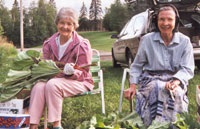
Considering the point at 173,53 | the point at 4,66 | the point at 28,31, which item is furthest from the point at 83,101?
the point at 28,31

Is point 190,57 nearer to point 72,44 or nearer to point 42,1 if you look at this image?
point 72,44

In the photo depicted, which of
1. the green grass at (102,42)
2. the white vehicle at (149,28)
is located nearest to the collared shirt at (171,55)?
the white vehicle at (149,28)

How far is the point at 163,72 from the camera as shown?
391 cm

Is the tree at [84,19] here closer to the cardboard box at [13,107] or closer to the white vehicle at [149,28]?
the white vehicle at [149,28]

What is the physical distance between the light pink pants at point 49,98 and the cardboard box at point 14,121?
1.84ft

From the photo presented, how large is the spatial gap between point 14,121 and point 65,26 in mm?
1419

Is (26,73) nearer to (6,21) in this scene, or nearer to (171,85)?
(171,85)

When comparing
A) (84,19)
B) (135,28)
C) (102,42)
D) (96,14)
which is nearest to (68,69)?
(135,28)

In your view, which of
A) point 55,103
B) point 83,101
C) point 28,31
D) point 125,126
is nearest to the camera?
point 125,126

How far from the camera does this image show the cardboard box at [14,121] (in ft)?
10.5

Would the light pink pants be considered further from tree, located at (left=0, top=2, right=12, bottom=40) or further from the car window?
tree, located at (left=0, top=2, right=12, bottom=40)

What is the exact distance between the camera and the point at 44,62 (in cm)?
405

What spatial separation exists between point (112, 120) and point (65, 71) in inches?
30.2

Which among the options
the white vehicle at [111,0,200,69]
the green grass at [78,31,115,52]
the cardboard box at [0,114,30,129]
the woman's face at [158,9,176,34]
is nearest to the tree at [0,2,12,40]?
the green grass at [78,31,115,52]
